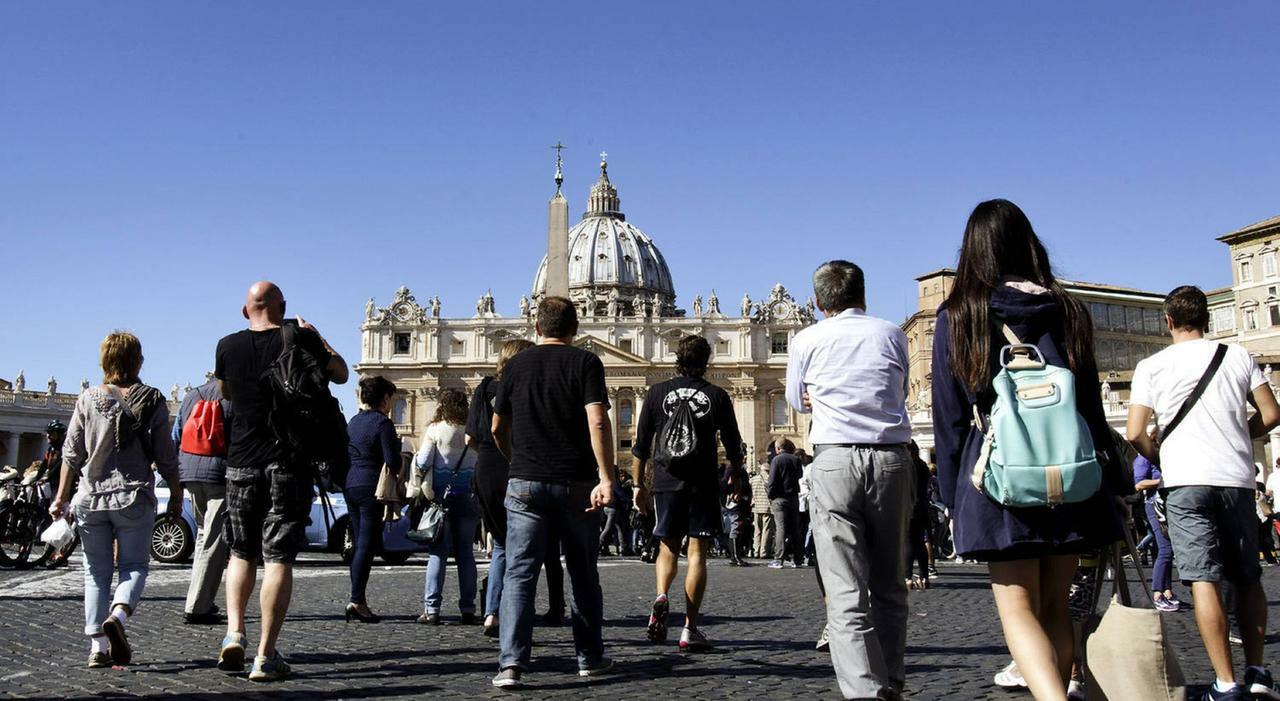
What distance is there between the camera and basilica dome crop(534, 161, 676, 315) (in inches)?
3652

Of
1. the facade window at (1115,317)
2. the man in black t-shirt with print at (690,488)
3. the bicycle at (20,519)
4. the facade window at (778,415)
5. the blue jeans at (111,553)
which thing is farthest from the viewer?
the facade window at (778,415)

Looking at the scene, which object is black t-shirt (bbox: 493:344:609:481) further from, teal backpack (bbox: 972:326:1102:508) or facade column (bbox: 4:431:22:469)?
facade column (bbox: 4:431:22:469)

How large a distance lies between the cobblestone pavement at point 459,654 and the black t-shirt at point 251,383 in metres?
0.93

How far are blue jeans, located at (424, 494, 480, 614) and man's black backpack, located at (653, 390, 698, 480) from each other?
5.77ft

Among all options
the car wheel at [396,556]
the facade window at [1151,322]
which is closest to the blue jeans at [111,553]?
the car wheel at [396,556]

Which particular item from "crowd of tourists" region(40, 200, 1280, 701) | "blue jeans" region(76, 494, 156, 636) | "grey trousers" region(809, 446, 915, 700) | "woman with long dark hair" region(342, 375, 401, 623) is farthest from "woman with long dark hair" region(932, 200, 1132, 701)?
"woman with long dark hair" region(342, 375, 401, 623)

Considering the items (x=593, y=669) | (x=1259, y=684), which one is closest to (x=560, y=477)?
(x=593, y=669)

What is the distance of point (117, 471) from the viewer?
525cm

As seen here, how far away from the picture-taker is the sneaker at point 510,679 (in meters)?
4.40

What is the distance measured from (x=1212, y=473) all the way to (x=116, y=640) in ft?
14.8

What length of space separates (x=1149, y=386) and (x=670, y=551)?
7.98 ft

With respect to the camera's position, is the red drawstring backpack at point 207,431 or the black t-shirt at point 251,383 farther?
the red drawstring backpack at point 207,431

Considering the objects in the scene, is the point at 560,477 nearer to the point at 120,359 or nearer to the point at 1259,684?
the point at 120,359

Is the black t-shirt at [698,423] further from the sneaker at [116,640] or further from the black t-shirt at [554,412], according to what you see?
the sneaker at [116,640]
